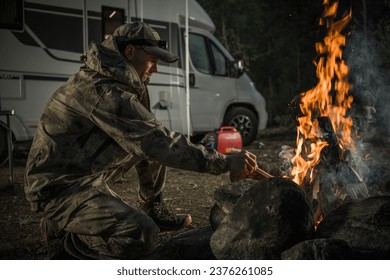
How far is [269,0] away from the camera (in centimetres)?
1877

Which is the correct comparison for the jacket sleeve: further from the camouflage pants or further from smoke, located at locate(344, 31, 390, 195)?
smoke, located at locate(344, 31, 390, 195)

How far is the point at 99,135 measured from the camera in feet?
11.5

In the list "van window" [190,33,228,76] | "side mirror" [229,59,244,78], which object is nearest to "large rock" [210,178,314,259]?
"van window" [190,33,228,76]

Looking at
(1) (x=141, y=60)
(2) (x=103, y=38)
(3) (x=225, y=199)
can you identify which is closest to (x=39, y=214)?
(3) (x=225, y=199)

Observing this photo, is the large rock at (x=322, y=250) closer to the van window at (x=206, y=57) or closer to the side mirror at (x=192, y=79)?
the side mirror at (x=192, y=79)

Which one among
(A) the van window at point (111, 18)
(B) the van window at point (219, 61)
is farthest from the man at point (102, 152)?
(B) the van window at point (219, 61)

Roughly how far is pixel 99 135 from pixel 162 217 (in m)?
1.32

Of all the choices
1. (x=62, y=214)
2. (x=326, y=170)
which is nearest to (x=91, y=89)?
(x=62, y=214)

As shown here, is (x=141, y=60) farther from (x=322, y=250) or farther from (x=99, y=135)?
(x=322, y=250)

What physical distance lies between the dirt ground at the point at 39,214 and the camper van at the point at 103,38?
154 cm

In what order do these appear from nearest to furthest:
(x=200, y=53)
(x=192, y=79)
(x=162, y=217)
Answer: (x=162, y=217), (x=192, y=79), (x=200, y=53)

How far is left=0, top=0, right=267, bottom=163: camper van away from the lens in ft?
27.9

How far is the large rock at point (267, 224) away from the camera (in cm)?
310

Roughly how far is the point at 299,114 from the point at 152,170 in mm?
1680
